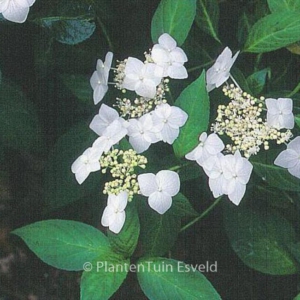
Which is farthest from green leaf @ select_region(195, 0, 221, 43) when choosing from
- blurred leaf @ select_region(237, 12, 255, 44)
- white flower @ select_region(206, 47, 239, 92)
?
white flower @ select_region(206, 47, 239, 92)

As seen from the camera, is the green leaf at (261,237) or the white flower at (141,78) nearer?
the white flower at (141,78)

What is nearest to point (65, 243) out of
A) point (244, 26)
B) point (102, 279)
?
point (102, 279)

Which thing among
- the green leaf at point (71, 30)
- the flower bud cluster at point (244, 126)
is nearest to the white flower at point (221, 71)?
the flower bud cluster at point (244, 126)

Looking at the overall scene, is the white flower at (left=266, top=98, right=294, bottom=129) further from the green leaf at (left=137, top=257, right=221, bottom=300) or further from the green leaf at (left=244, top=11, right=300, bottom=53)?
the green leaf at (left=137, top=257, right=221, bottom=300)

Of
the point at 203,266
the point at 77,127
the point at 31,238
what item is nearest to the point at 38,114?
the point at 77,127

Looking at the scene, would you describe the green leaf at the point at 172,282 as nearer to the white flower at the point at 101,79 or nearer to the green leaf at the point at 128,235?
the green leaf at the point at 128,235
